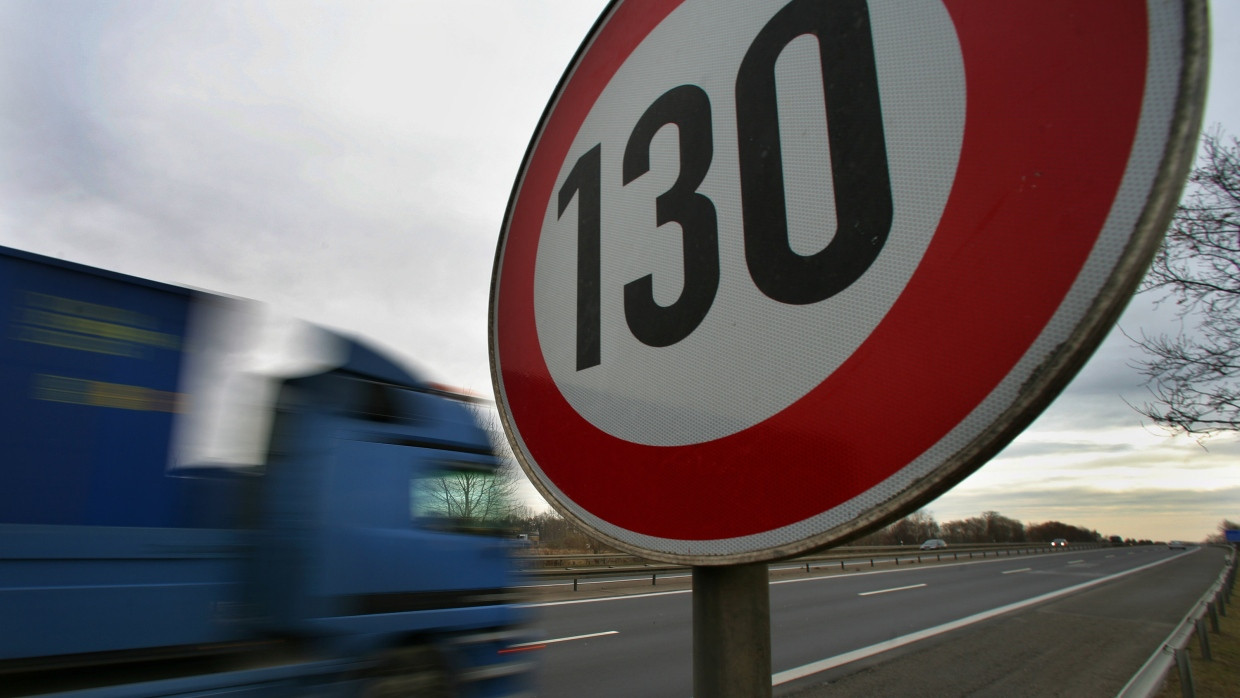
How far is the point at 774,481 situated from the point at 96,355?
4.27 m

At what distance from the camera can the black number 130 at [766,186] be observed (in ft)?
2.19

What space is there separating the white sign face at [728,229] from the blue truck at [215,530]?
12.0 ft

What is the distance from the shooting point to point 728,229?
0.80 metres

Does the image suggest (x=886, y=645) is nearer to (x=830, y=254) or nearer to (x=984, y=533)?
(x=830, y=254)

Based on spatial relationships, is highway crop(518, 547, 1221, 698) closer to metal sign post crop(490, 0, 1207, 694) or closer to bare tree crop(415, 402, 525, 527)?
bare tree crop(415, 402, 525, 527)

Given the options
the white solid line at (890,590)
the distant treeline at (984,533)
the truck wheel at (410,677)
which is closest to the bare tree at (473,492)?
the truck wheel at (410,677)

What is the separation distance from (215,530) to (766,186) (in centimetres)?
429

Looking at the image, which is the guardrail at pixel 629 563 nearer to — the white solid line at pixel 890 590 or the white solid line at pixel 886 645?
the white solid line at pixel 886 645

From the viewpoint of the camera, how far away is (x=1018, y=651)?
30.5 feet

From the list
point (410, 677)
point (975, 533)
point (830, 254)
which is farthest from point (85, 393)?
point (975, 533)

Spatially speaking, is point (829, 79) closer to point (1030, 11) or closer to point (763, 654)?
point (1030, 11)

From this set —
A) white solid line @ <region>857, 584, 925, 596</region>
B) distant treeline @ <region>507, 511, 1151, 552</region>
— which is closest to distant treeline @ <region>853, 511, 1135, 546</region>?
distant treeline @ <region>507, 511, 1151, 552</region>

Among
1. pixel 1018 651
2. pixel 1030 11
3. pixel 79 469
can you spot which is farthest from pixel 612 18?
pixel 1018 651

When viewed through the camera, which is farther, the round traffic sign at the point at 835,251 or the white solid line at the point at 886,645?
the white solid line at the point at 886,645
